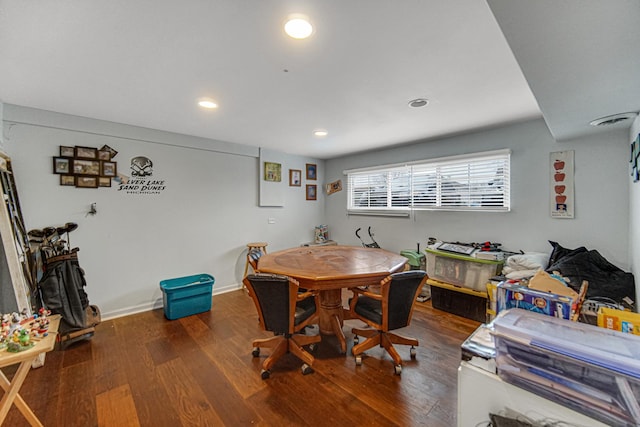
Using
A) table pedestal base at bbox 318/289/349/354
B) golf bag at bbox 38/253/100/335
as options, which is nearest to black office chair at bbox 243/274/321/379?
table pedestal base at bbox 318/289/349/354

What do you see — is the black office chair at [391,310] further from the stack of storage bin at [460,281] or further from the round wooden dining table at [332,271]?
the stack of storage bin at [460,281]

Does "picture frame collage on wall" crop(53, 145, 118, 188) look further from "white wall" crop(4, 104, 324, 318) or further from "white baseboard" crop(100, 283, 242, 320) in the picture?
"white baseboard" crop(100, 283, 242, 320)

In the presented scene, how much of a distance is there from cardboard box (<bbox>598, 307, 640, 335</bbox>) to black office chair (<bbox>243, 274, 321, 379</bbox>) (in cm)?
171

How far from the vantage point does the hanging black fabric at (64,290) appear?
2434mm

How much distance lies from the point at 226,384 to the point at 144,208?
99.2 inches

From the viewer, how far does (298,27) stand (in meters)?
1.39

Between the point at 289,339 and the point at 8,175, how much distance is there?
3.10 metres

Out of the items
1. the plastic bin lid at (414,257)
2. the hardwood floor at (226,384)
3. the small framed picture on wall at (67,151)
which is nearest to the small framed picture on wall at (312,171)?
the plastic bin lid at (414,257)

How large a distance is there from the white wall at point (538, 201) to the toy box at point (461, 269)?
463mm

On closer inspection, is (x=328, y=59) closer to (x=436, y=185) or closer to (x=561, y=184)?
(x=436, y=185)

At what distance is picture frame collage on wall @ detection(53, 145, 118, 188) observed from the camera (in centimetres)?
278

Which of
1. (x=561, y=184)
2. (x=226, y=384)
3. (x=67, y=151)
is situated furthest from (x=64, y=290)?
(x=561, y=184)

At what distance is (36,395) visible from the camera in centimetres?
183

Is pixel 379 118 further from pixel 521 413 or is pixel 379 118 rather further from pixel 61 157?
pixel 61 157
